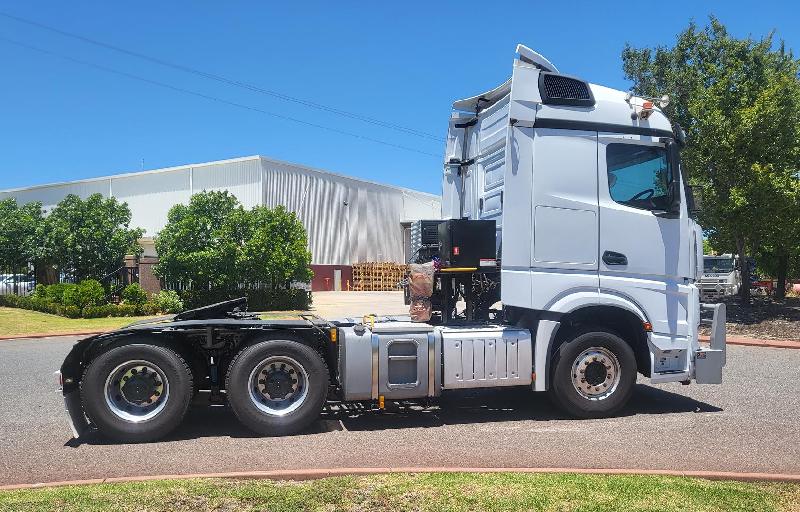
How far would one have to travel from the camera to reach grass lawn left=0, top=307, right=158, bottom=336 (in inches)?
804

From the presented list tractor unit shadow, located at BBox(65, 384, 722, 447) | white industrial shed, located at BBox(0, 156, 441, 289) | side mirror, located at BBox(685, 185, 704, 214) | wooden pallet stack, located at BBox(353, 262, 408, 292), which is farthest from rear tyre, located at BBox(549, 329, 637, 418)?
wooden pallet stack, located at BBox(353, 262, 408, 292)

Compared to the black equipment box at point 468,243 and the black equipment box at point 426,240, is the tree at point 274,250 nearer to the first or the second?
the black equipment box at point 426,240

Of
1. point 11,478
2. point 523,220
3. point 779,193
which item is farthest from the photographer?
point 779,193

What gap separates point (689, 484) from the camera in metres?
5.08

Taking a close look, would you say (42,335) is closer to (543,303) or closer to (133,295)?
(133,295)

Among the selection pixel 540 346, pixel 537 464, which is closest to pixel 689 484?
pixel 537 464

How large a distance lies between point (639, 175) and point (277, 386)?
15.6 feet

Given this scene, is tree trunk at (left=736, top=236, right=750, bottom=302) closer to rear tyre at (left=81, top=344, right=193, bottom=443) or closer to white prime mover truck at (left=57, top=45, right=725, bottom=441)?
white prime mover truck at (left=57, top=45, right=725, bottom=441)

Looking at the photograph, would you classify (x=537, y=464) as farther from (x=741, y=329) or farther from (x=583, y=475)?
(x=741, y=329)

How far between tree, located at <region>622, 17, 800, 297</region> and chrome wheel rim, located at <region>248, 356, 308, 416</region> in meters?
15.9

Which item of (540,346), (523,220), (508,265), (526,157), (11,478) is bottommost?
(11,478)

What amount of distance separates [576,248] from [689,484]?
10.1 feet

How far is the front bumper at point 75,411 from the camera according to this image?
6.60 meters

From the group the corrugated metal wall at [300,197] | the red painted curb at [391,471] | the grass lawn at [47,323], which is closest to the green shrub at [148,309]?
the grass lawn at [47,323]
